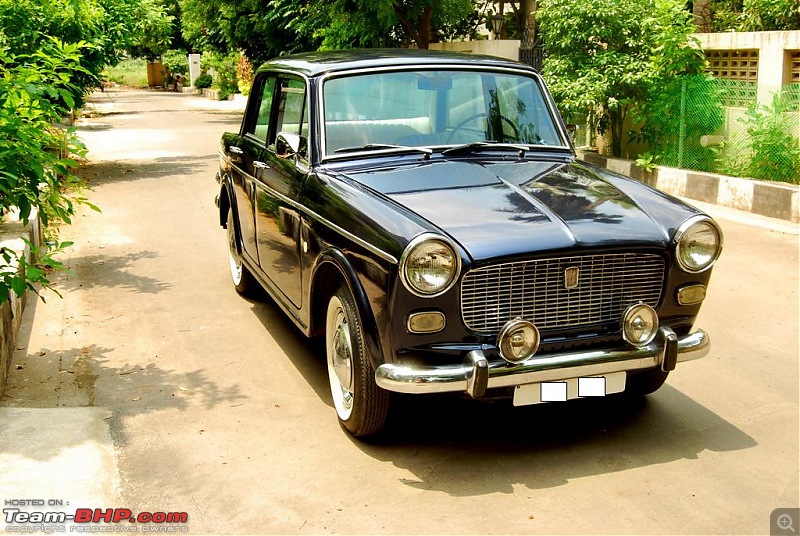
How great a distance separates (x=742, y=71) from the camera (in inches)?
495

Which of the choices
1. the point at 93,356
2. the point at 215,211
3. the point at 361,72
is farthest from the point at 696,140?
the point at 93,356

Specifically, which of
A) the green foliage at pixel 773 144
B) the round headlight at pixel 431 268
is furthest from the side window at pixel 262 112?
the green foliage at pixel 773 144

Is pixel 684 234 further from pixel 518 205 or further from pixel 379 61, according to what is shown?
pixel 379 61

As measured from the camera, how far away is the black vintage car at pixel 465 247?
4.25 meters

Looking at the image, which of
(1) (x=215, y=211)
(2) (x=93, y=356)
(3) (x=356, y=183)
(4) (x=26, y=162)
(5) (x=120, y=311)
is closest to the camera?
(3) (x=356, y=183)

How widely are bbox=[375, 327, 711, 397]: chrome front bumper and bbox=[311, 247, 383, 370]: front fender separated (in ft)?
0.58

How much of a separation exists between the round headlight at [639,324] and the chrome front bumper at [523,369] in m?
0.04

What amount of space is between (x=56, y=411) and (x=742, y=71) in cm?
1028

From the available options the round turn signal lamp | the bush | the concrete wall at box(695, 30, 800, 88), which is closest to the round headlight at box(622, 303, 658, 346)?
the round turn signal lamp

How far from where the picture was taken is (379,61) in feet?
19.2

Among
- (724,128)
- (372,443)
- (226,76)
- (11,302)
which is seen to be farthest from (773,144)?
(226,76)

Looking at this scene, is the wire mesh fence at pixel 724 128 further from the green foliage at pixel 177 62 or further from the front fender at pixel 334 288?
the green foliage at pixel 177 62

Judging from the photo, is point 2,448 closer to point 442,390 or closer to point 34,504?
point 34,504

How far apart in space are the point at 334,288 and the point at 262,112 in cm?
A: 240
